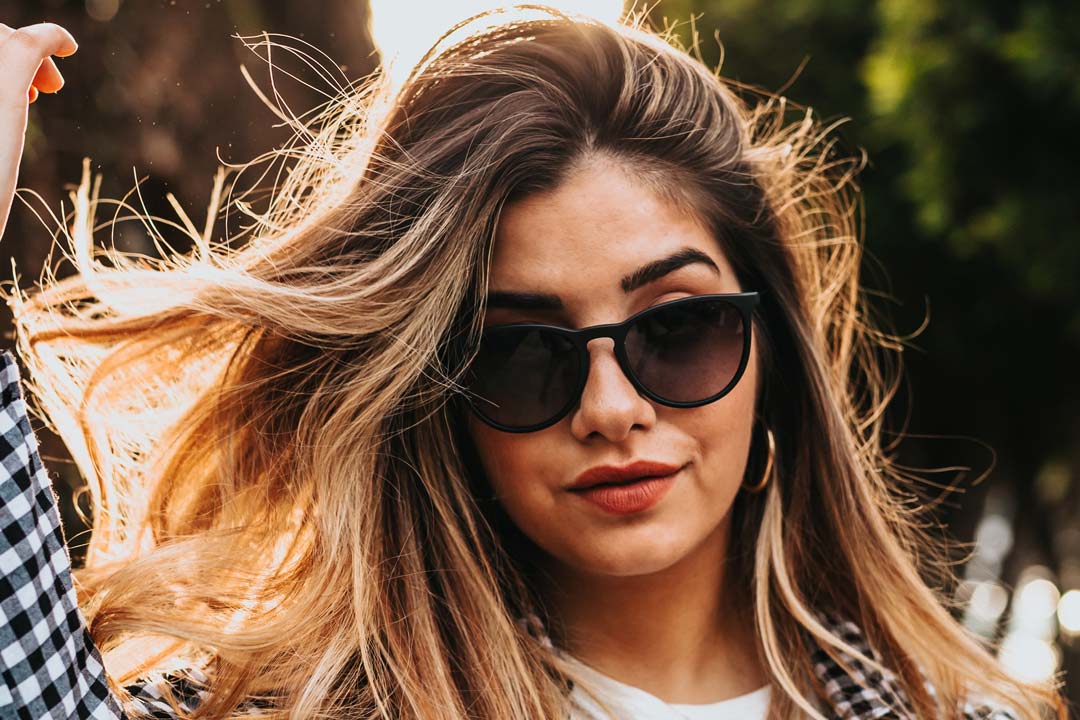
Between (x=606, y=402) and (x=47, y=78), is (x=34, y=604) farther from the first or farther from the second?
(x=606, y=402)

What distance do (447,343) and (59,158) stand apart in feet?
4.25

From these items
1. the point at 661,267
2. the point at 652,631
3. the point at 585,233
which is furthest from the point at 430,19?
the point at 652,631

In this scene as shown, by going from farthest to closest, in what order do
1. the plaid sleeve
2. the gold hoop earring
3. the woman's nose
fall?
the gold hoop earring → the woman's nose → the plaid sleeve

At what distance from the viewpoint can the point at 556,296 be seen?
6.83 feet

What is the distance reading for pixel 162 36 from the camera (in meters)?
3.20

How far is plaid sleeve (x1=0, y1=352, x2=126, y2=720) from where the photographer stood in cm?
157

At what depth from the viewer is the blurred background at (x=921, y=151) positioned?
9.78ft

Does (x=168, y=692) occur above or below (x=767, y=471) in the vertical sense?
below

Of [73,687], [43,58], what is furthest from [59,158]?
[73,687]

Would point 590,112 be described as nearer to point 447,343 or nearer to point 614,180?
point 614,180

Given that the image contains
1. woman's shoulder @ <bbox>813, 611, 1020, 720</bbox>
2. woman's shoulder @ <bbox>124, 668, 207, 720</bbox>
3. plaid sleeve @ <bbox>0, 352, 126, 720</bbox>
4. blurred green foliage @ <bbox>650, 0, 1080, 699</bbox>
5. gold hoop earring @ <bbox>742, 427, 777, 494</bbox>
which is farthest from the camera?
blurred green foliage @ <bbox>650, 0, 1080, 699</bbox>

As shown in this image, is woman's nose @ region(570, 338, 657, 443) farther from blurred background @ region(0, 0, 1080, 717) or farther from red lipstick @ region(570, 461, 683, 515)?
blurred background @ region(0, 0, 1080, 717)

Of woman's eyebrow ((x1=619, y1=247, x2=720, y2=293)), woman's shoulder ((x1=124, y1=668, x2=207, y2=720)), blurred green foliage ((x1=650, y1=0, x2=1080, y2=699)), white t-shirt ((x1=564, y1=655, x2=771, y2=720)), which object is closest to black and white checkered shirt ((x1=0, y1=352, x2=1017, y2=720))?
woman's shoulder ((x1=124, y1=668, x2=207, y2=720))

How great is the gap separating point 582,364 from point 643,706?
0.73 metres
